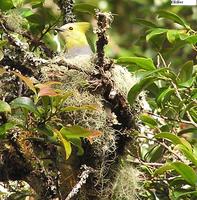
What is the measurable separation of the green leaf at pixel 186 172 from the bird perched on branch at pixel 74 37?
1.21ft

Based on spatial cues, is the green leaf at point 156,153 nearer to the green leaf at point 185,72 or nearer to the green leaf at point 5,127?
the green leaf at point 185,72

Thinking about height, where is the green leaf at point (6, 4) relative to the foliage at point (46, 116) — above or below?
above

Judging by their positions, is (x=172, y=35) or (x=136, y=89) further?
(x=172, y=35)

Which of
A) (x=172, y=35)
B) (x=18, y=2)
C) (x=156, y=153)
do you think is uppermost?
(x=18, y=2)

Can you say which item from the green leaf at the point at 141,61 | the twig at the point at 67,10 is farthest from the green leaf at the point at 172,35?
the twig at the point at 67,10

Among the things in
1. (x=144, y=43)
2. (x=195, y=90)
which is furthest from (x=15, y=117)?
(x=144, y=43)

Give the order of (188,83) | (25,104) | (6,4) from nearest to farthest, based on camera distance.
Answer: (25,104) < (6,4) < (188,83)

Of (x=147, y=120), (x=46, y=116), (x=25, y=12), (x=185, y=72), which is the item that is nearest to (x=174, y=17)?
(x=185, y=72)

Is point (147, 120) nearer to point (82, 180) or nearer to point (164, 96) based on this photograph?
point (164, 96)

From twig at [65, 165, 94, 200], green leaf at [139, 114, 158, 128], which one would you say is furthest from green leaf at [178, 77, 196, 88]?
twig at [65, 165, 94, 200]

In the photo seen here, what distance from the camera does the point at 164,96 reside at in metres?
1.47

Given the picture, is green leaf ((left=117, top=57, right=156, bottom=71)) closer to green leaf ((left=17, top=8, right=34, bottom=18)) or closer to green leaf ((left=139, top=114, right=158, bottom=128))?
green leaf ((left=139, top=114, right=158, bottom=128))

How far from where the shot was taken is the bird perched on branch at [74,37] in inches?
54.6

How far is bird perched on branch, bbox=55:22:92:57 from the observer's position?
54.6 inches
